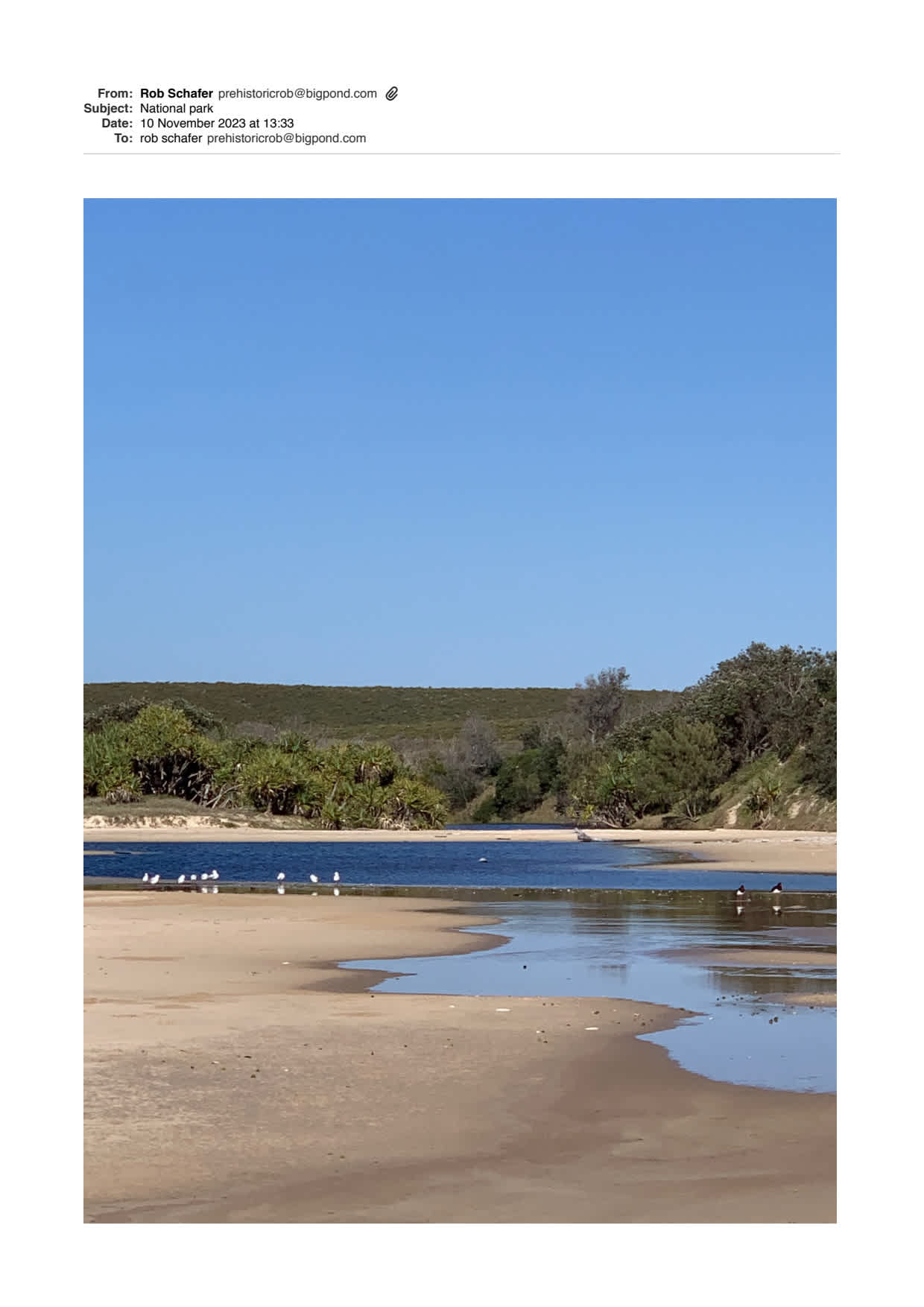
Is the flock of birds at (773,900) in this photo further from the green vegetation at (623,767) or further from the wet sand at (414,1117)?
the green vegetation at (623,767)

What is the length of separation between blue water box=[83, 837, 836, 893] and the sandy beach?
166 centimetres

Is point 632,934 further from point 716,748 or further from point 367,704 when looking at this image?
point 367,704

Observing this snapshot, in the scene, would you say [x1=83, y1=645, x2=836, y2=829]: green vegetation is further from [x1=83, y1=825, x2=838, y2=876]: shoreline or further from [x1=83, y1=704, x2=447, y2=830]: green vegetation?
[x1=83, y1=825, x2=838, y2=876]: shoreline

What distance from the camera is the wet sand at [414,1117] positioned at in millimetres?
8391

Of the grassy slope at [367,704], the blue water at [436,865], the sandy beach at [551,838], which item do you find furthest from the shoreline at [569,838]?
the grassy slope at [367,704]

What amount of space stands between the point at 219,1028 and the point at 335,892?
20.6 metres

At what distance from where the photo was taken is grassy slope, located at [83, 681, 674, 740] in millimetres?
131875

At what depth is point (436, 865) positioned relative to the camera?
4850 cm

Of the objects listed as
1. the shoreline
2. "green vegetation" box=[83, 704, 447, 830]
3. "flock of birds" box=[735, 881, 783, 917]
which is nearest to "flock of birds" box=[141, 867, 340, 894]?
"flock of birds" box=[735, 881, 783, 917]

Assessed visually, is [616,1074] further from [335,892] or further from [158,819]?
[158,819]

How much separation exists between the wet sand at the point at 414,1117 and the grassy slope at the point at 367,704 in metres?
108

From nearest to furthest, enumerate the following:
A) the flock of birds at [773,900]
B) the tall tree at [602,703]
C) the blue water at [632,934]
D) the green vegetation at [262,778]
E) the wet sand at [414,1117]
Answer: the wet sand at [414,1117] → the blue water at [632,934] → the flock of birds at [773,900] → the green vegetation at [262,778] → the tall tree at [602,703]

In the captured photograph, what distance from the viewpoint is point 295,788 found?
74.0 metres
